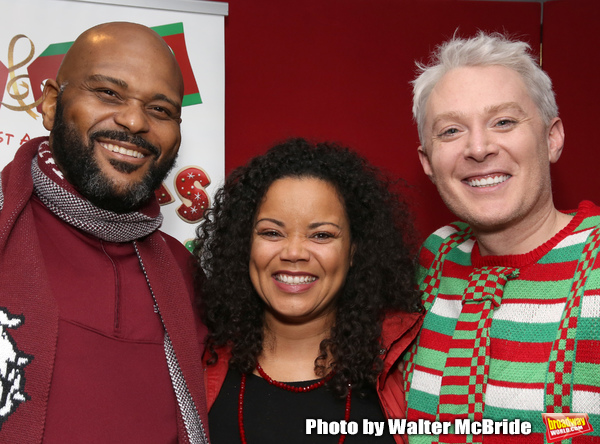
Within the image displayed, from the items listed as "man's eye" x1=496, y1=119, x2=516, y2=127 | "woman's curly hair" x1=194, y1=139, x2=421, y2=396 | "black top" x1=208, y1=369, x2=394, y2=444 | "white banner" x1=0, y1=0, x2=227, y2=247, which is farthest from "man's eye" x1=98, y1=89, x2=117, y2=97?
"man's eye" x1=496, y1=119, x2=516, y2=127

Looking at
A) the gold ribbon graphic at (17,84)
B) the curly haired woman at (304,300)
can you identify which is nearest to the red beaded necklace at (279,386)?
the curly haired woman at (304,300)

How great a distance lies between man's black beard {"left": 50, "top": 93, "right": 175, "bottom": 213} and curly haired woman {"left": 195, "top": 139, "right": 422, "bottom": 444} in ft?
1.46

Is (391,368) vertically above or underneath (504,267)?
underneath

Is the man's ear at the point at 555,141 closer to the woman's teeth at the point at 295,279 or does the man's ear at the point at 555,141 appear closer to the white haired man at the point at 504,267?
the white haired man at the point at 504,267

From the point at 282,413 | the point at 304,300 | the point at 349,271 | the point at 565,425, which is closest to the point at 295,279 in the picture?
the point at 304,300

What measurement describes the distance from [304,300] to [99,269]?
650 millimetres

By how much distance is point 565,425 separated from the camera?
151cm

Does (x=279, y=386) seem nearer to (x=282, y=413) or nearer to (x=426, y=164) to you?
(x=282, y=413)

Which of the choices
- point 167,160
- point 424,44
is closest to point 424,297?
point 167,160

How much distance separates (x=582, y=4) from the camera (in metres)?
2.77

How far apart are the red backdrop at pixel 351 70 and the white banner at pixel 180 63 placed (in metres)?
0.16

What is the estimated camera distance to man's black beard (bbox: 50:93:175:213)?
69.1 inches

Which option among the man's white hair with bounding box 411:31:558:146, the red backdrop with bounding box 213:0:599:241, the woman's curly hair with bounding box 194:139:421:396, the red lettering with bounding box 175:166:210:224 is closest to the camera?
the man's white hair with bounding box 411:31:558:146

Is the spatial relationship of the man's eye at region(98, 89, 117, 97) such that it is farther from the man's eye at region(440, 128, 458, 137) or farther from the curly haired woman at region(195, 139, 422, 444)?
the man's eye at region(440, 128, 458, 137)
